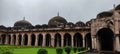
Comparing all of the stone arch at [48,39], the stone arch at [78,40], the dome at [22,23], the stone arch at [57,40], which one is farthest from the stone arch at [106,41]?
the dome at [22,23]

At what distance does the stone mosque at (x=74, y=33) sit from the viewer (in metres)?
32.0

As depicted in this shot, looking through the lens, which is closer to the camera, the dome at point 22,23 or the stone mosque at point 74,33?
the stone mosque at point 74,33

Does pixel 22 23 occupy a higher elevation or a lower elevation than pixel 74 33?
higher

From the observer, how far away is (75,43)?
4331 centimetres

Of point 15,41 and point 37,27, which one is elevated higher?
point 37,27

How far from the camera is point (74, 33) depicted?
41.7m

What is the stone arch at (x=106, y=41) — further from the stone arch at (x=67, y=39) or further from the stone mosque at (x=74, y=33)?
the stone arch at (x=67, y=39)

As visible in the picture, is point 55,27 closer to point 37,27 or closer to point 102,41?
point 37,27

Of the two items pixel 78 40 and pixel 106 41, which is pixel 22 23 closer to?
pixel 78 40

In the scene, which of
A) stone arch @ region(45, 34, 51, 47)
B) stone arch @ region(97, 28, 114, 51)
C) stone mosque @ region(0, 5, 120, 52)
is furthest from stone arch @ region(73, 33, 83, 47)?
stone arch @ region(97, 28, 114, 51)

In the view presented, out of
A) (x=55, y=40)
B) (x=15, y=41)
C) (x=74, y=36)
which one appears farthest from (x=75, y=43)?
(x=15, y=41)

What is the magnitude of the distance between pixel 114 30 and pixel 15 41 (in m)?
30.0

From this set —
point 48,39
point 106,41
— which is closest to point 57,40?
point 48,39

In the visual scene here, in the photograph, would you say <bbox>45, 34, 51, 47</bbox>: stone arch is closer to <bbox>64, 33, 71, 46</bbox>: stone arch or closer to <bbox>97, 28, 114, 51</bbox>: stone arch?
<bbox>64, 33, 71, 46</bbox>: stone arch
